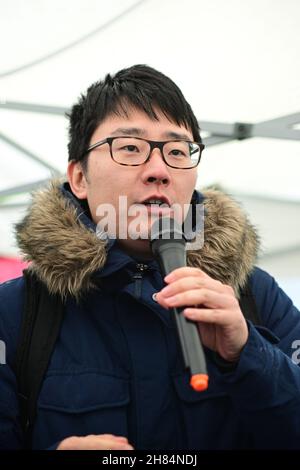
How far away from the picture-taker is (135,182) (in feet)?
4.71

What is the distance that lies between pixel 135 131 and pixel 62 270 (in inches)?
16.8

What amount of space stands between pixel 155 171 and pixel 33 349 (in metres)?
0.55

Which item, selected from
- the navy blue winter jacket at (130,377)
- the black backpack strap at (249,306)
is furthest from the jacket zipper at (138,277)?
the black backpack strap at (249,306)

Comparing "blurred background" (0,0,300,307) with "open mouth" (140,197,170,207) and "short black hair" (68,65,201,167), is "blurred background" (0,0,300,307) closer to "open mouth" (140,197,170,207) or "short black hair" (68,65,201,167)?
"short black hair" (68,65,201,167)

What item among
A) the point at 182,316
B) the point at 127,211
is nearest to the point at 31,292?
the point at 127,211

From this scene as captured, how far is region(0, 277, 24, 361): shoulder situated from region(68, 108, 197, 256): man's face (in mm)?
304

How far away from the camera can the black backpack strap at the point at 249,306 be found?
1.52 m

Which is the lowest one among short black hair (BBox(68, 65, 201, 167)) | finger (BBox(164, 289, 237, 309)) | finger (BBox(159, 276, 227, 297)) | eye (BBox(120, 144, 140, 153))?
finger (BBox(164, 289, 237, 309))

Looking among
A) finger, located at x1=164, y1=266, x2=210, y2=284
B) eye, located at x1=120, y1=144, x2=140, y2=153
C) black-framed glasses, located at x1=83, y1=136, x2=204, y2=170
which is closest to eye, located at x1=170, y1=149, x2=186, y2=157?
black-framed glasses, located at x1=83, y1=136, x2=204, y2=170

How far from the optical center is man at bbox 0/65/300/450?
1306 millimetres

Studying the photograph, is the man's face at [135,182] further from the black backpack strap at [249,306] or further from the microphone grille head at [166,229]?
the black backpack strap at [249,306]

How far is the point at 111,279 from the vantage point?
58.3 inches

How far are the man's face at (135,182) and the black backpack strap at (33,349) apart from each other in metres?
0.29

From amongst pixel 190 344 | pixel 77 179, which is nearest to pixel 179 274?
pixel 190 344
